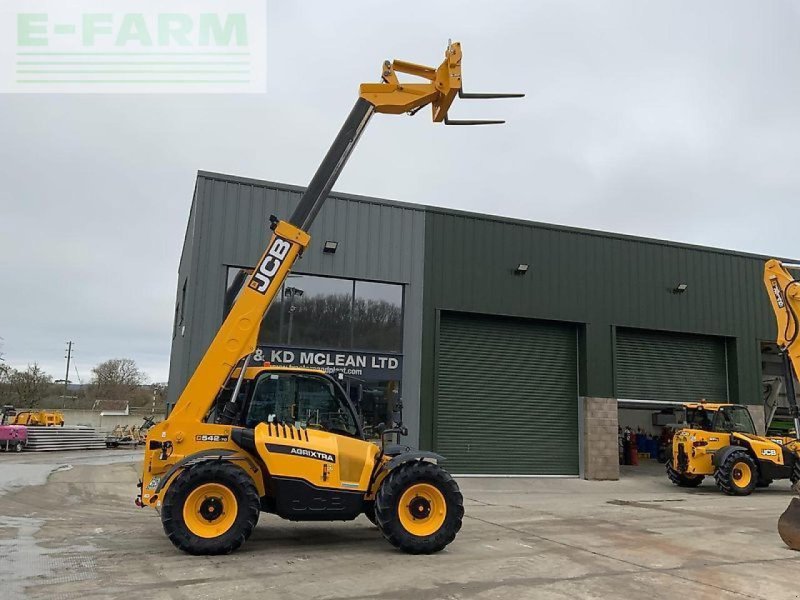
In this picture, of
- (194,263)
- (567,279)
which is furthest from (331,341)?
(567,279)

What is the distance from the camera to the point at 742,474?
15.4 metres

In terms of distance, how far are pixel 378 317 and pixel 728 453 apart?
924cm

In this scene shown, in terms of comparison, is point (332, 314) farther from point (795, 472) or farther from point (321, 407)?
point (795, 472)

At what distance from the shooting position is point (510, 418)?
60.0 ft

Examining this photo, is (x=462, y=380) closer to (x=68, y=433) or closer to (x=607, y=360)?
(x=607, y=360)

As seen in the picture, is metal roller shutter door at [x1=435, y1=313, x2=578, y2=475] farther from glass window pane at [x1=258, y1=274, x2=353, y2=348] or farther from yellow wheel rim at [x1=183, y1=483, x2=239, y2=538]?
yellow wheel rim at [x1=183, y1=483, x2=239, y2=538]

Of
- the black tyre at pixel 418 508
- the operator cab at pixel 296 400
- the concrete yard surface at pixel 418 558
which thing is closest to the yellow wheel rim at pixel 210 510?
the concrete yard surface at pixel 418 558

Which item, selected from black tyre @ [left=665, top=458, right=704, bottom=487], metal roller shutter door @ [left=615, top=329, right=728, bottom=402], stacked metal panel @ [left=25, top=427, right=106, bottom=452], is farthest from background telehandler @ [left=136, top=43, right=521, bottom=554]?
stacked metal panel @ [left=25, top=427, right=106, bottom=452]

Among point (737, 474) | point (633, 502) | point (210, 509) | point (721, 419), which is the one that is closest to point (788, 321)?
point (721, 419)

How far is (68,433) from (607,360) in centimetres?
2582

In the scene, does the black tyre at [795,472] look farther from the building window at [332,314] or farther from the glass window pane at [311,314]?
the glass window pane at [311,314]

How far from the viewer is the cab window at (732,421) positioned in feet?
53.5

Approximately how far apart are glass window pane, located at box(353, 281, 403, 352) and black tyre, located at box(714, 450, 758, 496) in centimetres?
842

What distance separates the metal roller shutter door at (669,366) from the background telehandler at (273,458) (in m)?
12.9
